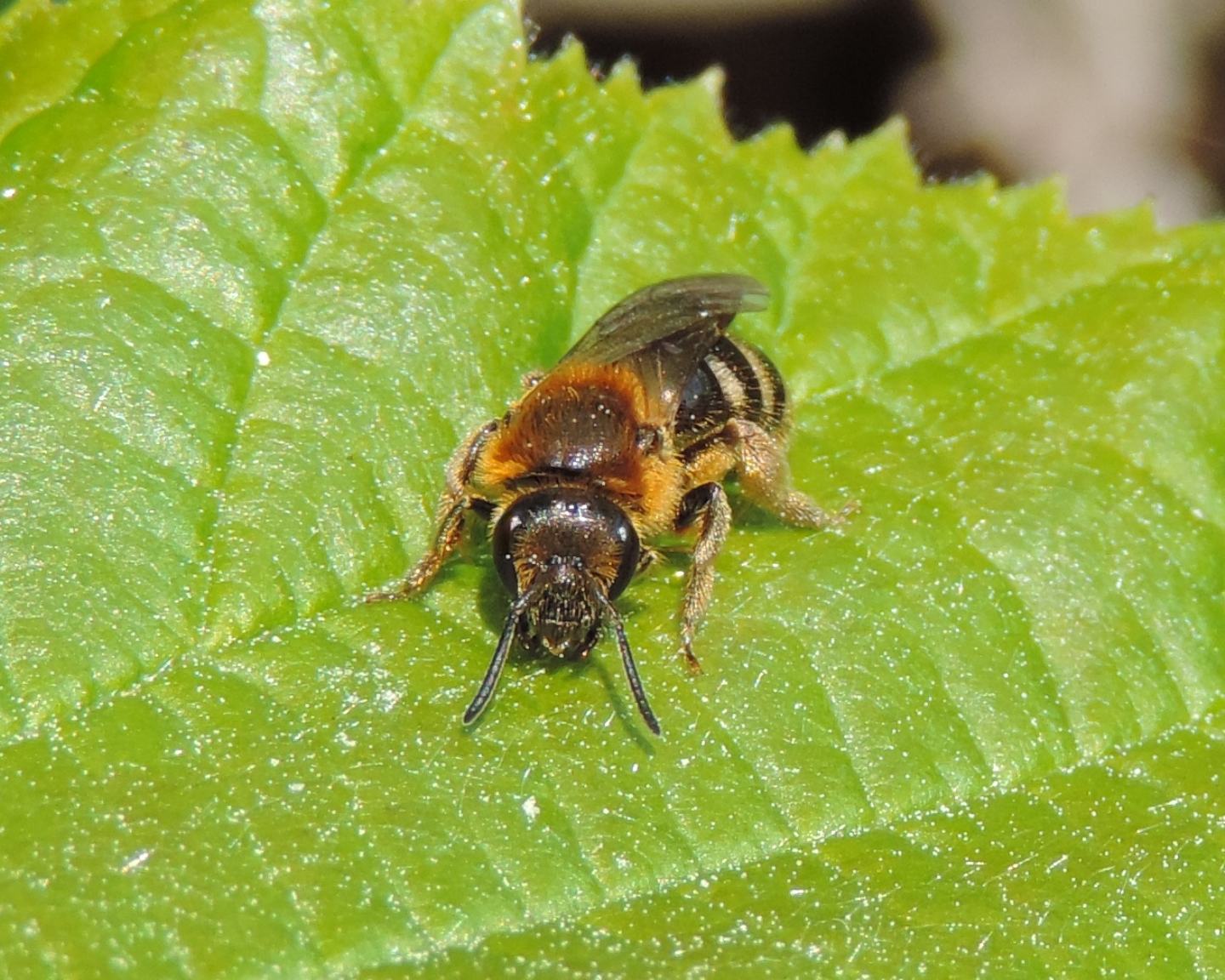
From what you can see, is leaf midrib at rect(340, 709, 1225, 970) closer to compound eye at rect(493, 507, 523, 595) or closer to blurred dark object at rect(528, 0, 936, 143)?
compound eye at rect(493, 507, 523, 595)

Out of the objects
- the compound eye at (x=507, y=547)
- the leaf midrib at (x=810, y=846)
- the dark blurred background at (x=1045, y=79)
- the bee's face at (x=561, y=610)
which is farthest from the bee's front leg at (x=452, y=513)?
the dark blurred background at (x=1045, y=79)

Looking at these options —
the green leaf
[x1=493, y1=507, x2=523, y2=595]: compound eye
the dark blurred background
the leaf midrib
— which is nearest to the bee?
[x1=493, y1=507, x2=523, y2=595]: compound eye

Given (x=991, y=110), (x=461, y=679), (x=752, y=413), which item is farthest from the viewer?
(x=991, y=110)

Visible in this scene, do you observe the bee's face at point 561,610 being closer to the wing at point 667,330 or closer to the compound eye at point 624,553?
the compound eye at point 624,553

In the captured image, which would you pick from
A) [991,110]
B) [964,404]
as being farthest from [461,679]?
[991,110]

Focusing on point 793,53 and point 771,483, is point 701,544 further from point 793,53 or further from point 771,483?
point 793,53

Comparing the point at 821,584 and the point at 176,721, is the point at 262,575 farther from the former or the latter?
the point at 821,584
